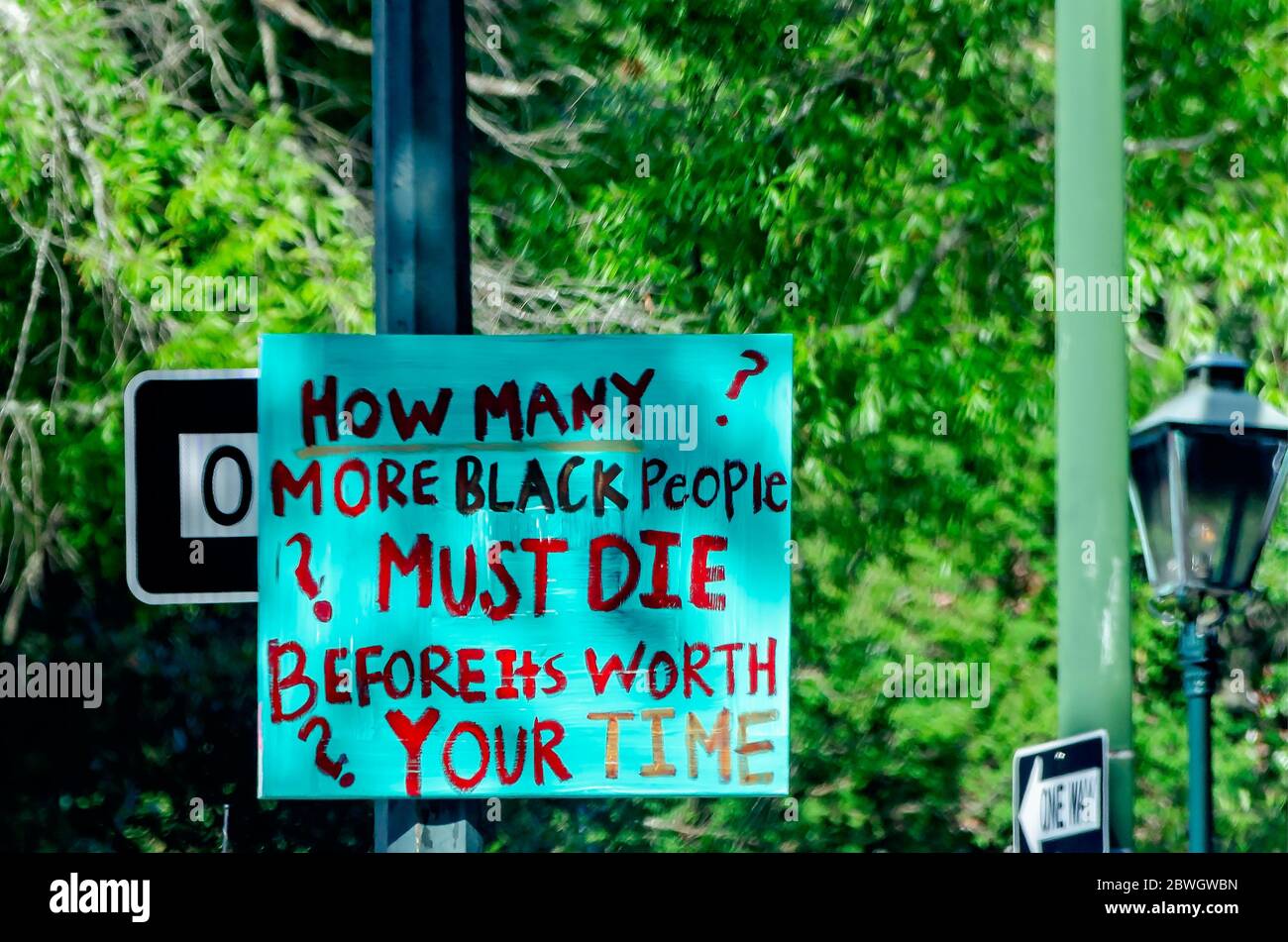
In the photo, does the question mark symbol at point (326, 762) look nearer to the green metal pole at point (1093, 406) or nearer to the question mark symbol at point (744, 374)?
the question mark symbol at point (744, 374)

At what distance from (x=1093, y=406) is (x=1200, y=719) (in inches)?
37.3

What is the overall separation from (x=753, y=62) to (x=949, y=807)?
3.79 meters

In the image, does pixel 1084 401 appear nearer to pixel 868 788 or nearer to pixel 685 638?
pixel 685 638

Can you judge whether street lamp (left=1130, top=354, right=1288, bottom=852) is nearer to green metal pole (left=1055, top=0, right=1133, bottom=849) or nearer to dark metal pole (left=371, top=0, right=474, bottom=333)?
green metal pole (left=1055, top=0, right=1133, bottom=849)

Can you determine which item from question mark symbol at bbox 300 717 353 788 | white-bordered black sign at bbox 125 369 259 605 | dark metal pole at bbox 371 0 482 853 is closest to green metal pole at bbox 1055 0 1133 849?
dark metal pole at bbox 371 0 482 853

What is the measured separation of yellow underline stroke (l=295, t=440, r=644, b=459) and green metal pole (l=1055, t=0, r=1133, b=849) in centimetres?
110

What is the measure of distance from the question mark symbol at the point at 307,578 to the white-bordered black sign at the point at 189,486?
0.09 metres

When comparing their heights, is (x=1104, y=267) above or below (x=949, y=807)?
above

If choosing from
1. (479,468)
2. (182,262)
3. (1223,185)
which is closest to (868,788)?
(1223,185)

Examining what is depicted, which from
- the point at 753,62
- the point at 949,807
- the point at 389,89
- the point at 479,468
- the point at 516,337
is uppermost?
the point at 753,62

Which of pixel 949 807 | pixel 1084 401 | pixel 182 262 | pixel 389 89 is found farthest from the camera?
pixel 949 807

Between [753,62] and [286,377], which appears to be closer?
[286,377]

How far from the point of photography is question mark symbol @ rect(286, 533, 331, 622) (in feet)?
9.83

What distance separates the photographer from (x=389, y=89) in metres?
2.94
